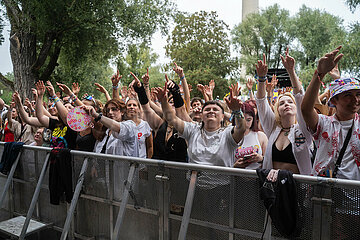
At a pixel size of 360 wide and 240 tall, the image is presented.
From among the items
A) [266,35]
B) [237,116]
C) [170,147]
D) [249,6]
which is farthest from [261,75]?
[249,6]

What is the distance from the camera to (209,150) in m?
3.42

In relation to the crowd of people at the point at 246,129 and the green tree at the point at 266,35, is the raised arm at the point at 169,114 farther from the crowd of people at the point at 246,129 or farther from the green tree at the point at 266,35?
the green tree at the point at 266,35

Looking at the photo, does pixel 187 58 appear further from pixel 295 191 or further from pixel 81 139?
pixel 295 191

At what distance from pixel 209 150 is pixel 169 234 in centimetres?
97

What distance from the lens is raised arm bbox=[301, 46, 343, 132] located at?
2.64m

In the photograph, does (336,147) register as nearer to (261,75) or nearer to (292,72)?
(292,72)

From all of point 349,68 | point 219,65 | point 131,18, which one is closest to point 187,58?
point 219,65

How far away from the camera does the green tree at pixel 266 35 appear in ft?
115

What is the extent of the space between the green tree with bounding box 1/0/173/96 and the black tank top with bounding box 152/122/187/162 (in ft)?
30.2

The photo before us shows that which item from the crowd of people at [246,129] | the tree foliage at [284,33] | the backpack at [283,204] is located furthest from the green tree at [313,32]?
the backpack at [283,204]

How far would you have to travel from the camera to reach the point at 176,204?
10.2ft

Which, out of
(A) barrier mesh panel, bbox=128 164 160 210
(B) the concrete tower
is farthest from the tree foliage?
(A) barrier mesh panel, bbox=128 164 160 210

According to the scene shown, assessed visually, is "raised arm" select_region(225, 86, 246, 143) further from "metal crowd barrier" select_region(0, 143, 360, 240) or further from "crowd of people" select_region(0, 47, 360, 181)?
"metal crowd barrier" select_region(0, 143, 360, 240)

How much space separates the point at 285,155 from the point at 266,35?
3436 centimetres
